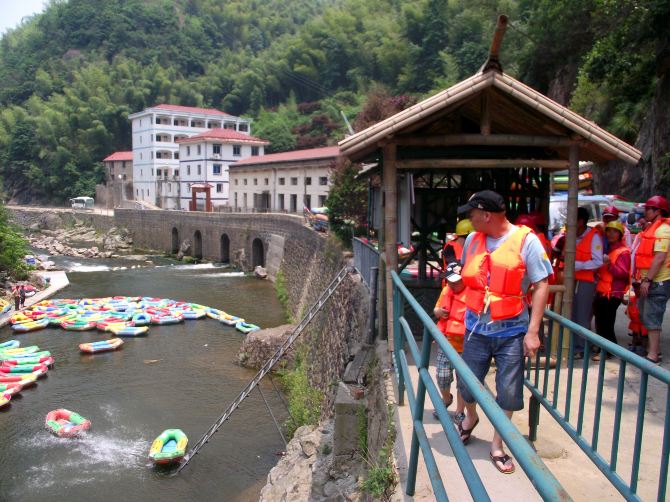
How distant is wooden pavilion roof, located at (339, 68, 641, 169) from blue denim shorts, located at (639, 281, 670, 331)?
4.69 feet

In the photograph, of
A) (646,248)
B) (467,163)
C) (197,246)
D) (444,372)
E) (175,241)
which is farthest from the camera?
(175,241)

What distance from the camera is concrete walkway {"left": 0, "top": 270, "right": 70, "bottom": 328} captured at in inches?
896

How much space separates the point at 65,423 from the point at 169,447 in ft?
10.3

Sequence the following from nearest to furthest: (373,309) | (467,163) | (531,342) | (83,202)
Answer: (531,342), (467,163), (373,309), (83,202)

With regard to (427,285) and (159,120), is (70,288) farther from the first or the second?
(159,120)

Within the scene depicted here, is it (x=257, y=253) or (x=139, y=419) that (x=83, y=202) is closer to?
(x=257, y=253)

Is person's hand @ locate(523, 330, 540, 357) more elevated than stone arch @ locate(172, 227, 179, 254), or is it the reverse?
person's hand @ locate(523, 330, 540, 357)

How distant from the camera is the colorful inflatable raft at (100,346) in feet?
61.0

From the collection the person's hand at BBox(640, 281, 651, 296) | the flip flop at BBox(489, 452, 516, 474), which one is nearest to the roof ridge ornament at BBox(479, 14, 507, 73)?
the person's hand at BBox(640, 281, 651, 296)

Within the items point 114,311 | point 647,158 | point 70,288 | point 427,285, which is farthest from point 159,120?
point 427,285

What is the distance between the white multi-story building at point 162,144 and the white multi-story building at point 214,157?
4.36m

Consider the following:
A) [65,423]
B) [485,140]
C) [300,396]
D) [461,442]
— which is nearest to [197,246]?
[65,423]

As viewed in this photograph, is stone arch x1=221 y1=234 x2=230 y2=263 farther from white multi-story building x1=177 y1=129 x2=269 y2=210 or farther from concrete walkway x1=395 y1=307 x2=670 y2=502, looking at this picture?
concrete walkway x1=395 y1=307 x2=670 y2=502

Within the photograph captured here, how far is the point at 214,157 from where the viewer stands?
51.8 meters
